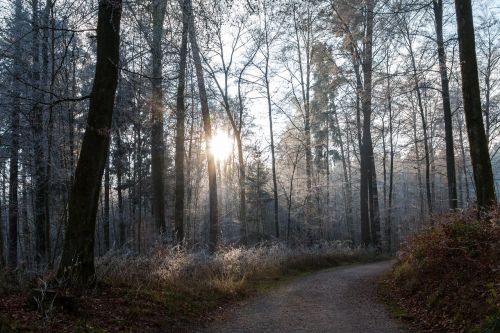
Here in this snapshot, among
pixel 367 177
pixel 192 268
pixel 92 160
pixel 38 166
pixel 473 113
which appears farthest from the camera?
pixel 367 177

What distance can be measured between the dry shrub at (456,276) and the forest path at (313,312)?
67cm

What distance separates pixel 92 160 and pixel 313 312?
4832 millimetres

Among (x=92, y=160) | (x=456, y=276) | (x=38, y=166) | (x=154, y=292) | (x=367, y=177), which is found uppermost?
(x=38, y=166)

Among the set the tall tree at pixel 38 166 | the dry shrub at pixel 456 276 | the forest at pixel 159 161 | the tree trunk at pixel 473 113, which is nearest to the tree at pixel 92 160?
the forest at pixel 159 161

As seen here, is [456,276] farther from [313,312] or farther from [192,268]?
[192,268]

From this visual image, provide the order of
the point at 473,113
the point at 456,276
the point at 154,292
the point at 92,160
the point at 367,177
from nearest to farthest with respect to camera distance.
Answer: the point at 92,160 < the point at 456,276 < the point at 154,292 < the point at 473,113 < the point at 367,177

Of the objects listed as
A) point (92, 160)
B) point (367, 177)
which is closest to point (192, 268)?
point (92, 160)

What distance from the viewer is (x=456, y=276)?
6824mm

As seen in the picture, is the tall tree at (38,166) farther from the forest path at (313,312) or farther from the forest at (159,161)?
the forest path at (313,312)

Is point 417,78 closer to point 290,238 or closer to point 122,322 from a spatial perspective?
→ point 122,322

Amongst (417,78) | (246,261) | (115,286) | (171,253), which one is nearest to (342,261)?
(246,261)

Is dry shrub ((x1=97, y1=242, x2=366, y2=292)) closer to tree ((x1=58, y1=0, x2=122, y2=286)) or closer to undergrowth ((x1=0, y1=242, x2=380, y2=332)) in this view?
undergrowth ((x1=0, y1=242, x2=380, y2=332))

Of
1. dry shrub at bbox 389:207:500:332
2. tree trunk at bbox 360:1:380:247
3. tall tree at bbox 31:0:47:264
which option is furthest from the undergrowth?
tree trunk at bbox 360:1:380:247

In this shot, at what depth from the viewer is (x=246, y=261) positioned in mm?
12664
